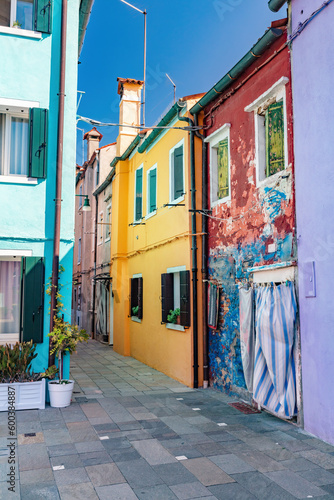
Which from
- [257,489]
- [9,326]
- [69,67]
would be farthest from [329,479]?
[69,67]

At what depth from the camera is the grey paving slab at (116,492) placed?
13.7 feet

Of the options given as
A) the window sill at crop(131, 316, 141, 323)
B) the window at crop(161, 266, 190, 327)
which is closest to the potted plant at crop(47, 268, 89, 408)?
the window at crop(161, 266, 190, 327)

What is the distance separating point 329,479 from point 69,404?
4.57m

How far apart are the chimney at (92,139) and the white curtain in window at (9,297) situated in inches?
610

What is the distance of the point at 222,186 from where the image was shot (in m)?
9.32

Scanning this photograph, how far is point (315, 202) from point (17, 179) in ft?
16.8

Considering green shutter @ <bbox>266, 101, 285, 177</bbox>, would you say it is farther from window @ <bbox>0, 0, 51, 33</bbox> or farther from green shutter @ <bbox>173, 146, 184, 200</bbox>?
window @ <bbox>0, 0, 51, 33</bbox>

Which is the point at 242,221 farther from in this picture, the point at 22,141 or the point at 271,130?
the point at 22,141

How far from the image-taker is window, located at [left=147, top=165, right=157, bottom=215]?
1250 centimetres

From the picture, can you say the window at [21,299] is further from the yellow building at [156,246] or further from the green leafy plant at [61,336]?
the yellow building at [156,246]

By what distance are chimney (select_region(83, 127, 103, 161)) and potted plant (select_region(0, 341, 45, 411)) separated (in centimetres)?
1670

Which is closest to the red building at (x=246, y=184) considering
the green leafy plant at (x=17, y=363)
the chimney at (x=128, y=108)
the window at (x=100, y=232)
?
the green leafy plant at (x=17, y=363)

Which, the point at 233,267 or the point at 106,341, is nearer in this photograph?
the point at 233,267

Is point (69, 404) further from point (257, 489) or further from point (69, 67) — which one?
point (69, 67)
